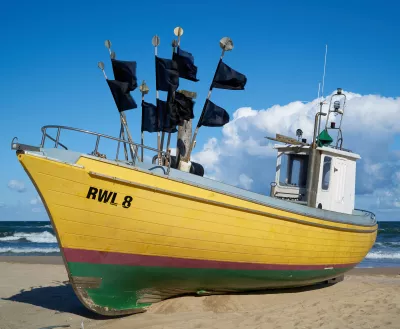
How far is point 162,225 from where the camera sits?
7.82m

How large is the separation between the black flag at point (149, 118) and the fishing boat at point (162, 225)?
3 centimetres

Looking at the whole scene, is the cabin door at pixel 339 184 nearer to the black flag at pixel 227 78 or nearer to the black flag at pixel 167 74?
the black flag at pixel 227 78

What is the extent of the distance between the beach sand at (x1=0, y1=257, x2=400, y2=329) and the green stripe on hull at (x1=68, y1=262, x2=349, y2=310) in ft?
0.77

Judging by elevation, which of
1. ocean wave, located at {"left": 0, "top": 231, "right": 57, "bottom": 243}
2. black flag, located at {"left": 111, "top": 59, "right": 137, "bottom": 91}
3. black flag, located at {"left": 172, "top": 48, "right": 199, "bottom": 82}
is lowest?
ocean wave, located at {"left": 0, "top": 231, "right": 57, "bottom": 243}

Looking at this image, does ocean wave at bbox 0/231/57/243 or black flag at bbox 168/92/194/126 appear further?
ocean wave at bbox 0/231/57/243

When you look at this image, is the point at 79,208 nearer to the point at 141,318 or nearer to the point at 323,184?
the point at 141,318

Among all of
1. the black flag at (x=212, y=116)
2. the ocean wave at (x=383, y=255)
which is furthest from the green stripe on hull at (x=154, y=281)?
the ocean wave at (x=383, y=255)

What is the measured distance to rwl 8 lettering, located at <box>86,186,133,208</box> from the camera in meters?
7.39

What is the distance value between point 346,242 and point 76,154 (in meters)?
6.88

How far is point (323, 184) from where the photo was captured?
38.2 feet

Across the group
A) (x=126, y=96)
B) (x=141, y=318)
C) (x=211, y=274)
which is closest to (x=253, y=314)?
(x=211, y=274)

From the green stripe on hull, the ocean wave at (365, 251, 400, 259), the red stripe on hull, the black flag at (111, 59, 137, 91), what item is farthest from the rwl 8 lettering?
the ocean wave at (365, 251, 400, 259)

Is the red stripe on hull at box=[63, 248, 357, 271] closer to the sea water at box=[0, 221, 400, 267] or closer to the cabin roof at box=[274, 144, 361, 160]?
the cabin roof at box=[274, 144, 361, 160]

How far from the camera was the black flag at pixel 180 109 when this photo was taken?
940 cm
